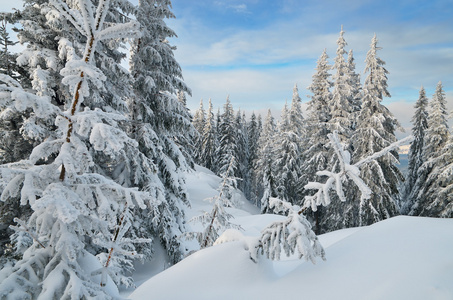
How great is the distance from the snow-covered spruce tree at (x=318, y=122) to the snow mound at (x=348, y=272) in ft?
56.5

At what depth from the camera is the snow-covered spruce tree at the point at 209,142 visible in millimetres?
44000

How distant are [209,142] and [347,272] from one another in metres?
42.6

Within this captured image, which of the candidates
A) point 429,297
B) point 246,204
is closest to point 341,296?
point 429,297

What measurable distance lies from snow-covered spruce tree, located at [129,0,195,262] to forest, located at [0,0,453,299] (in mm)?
46

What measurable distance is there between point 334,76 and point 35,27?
791 inches

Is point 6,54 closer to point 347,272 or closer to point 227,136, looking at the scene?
point 347,272

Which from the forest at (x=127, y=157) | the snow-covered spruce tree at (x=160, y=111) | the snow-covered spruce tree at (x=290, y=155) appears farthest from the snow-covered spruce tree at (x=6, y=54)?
the snow-covered spruce tree at (x=290, y=155)

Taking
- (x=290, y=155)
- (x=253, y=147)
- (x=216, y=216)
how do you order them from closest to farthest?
(x=216, y=216), (x=290, y=155), (x=253, y=147)

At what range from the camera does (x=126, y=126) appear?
903 centimetres

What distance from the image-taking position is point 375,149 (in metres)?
17.7

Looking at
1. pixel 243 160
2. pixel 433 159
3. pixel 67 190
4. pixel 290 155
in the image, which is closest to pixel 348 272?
pixel 67 190

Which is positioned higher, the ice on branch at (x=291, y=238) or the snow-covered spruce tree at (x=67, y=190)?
the snow-covered spruce tree at (x=67, y=190)

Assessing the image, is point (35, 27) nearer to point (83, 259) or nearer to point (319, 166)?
point (83, 259)

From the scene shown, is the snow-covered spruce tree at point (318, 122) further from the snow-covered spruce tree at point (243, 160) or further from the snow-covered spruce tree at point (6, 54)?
the snow-covered spruce tree at point (243, 160)
